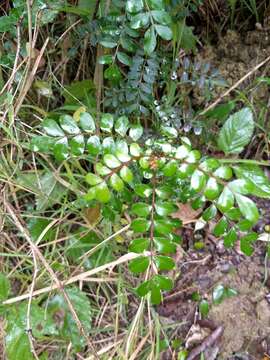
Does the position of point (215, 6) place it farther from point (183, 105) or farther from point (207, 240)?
point (207, 240)

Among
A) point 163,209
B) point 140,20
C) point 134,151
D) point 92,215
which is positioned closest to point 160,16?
point 140,20

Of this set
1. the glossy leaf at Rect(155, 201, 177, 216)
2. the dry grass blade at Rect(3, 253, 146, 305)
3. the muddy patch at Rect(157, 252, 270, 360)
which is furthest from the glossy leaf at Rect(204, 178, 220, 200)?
the muddy patch at Rect(157, 252, 270, 360)

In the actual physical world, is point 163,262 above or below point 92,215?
above

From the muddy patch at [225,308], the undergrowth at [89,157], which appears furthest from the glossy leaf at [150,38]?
the muddy patch at [225,308]

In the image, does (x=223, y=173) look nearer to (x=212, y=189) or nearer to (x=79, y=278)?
(x=212, y=189)

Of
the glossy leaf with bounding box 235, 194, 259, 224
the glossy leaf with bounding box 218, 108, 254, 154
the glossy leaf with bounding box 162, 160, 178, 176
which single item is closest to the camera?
the glossy leaf with bounding box 235, 194, 259, 224

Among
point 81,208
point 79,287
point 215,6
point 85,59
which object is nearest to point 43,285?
point 79,287

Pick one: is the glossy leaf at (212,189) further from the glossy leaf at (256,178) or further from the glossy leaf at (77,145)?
the glossy leaf at (77,145)

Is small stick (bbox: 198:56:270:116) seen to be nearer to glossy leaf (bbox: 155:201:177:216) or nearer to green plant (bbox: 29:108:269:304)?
green plant (bbox: 29:108:269:304)
